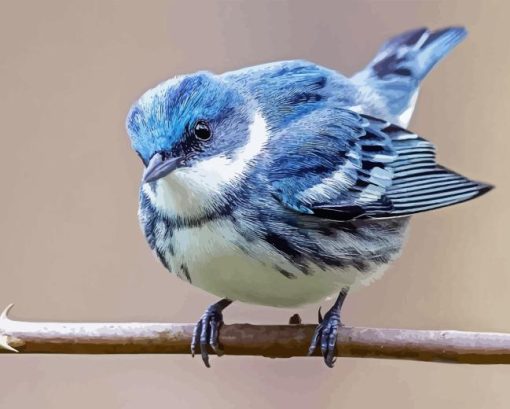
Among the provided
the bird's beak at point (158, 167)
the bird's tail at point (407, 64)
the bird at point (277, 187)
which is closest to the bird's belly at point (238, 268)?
the bird at point (277, 187)

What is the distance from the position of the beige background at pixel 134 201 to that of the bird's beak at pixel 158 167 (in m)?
1.47

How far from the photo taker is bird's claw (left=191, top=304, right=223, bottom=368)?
2020 mm

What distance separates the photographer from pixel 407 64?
2.56 m

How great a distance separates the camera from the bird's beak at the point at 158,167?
1.64m

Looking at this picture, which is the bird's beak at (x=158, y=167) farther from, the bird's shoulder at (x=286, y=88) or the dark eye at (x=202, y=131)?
the bird's shoulder at (x=286, y=88)

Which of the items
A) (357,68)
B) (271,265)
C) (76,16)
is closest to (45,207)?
(76,16)

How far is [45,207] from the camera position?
3.25m

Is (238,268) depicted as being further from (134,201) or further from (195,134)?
(134,201)

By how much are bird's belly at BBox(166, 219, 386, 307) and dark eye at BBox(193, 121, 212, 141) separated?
185 mm

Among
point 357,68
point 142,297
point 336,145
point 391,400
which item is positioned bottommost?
point 391,400

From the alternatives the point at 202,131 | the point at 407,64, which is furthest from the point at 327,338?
the point at 407,64

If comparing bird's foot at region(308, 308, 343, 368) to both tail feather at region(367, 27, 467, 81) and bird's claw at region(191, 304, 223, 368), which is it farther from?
tail feather at region(367, 27, 467, 81)

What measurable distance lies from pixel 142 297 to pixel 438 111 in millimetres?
1106

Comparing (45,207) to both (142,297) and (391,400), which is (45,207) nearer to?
(142,297)
